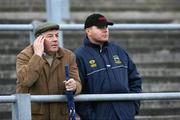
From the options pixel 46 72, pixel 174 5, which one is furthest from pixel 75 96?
pixel 174 5

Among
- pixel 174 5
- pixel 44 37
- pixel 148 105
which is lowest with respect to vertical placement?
pixel 148 105

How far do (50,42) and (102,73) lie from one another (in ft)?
1.69

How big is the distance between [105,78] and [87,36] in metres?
0.44

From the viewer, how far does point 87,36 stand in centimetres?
716

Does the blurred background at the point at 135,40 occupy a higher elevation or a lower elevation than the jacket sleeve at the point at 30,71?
higher

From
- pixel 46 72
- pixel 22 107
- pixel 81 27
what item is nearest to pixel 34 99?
pixel 22 107

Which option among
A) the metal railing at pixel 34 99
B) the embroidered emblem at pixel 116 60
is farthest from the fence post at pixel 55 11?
the metal railing at pixel 34 99

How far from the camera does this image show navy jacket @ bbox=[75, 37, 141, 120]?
6.89 meters

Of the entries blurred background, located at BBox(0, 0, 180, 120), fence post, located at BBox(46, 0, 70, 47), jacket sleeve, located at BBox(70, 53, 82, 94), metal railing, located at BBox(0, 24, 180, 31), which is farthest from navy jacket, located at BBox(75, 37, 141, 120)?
fence post, located at BBox(46, 0, 70, 47)

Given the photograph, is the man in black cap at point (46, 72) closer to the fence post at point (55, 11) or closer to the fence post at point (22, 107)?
the fence post at point (22, 107)

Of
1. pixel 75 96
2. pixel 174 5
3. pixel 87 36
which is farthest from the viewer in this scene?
pixel 174 5

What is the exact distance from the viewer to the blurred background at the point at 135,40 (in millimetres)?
8969

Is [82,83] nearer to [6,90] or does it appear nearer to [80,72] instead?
[80,72]

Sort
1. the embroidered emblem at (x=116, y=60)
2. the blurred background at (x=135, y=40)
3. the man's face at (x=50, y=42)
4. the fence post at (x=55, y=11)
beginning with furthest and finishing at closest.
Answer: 1. the fence post at (x=55, y=11)
2. the blurred background at (x=135, y=40)
3. the embroidered emblem at (x=116, y=60)
4. the man's face at (x=50, y=42)
